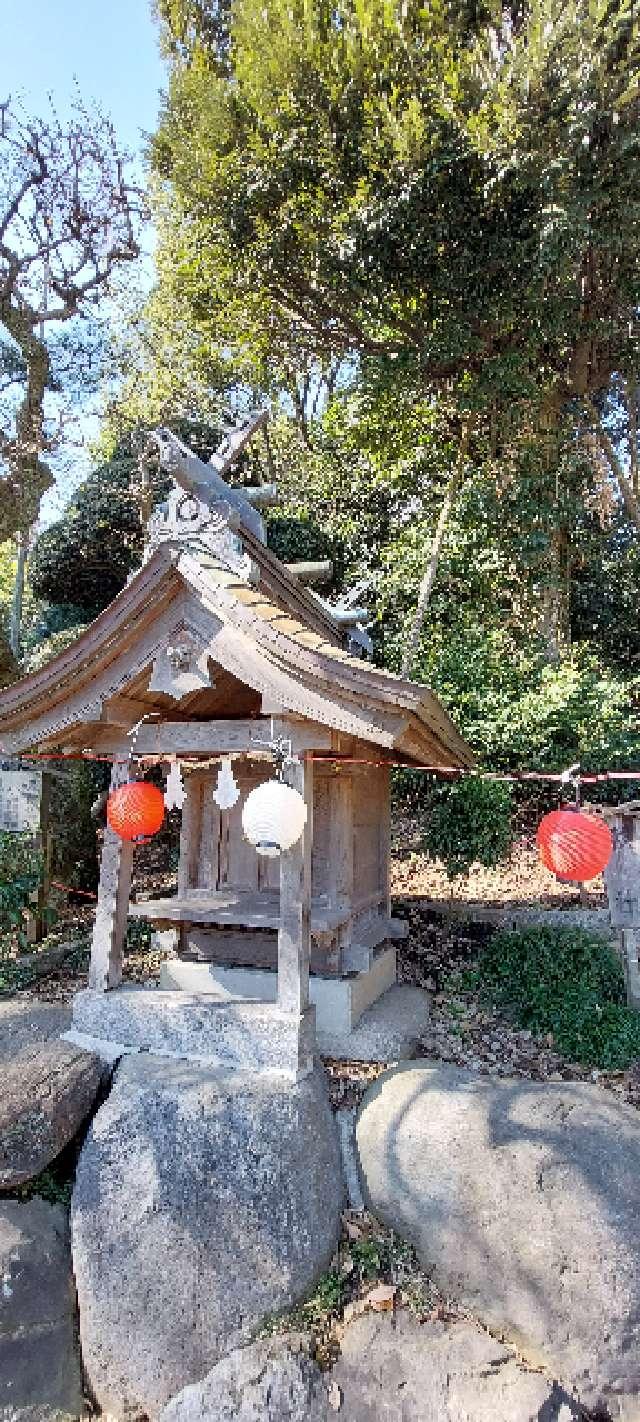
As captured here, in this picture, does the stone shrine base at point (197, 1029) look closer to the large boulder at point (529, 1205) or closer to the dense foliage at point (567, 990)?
the large boulder at point (529, 1205)

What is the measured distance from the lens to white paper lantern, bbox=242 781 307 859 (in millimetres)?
4129

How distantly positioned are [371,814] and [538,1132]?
3.22 metres

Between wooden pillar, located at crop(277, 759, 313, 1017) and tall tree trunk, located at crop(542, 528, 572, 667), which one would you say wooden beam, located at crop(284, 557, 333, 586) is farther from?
tall tree trunk, located at crop(542, 528, 572, 667)

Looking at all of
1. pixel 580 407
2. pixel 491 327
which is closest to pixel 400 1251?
pixel 491 327

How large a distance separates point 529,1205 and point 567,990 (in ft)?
8.75

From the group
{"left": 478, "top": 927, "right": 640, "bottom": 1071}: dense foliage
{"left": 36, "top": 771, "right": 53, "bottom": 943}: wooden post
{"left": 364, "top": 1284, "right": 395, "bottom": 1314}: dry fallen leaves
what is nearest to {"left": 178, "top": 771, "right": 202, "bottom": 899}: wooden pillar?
{"left": 36, "top": 771, "right": 53, "bottom": 943}: wooden post

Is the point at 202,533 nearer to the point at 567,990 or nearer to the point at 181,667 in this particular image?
the point at 181,667

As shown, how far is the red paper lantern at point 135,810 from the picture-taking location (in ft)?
16.1

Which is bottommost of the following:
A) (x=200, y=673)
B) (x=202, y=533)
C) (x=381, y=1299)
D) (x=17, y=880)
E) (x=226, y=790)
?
(x=381, y=1299)

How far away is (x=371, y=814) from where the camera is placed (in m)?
6.85

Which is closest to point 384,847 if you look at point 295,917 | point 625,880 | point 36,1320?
point 625,880

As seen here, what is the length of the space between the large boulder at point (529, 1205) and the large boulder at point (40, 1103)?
1954mm

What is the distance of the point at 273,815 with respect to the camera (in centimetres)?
412

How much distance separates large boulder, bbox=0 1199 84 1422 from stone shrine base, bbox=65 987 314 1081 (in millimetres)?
1130
